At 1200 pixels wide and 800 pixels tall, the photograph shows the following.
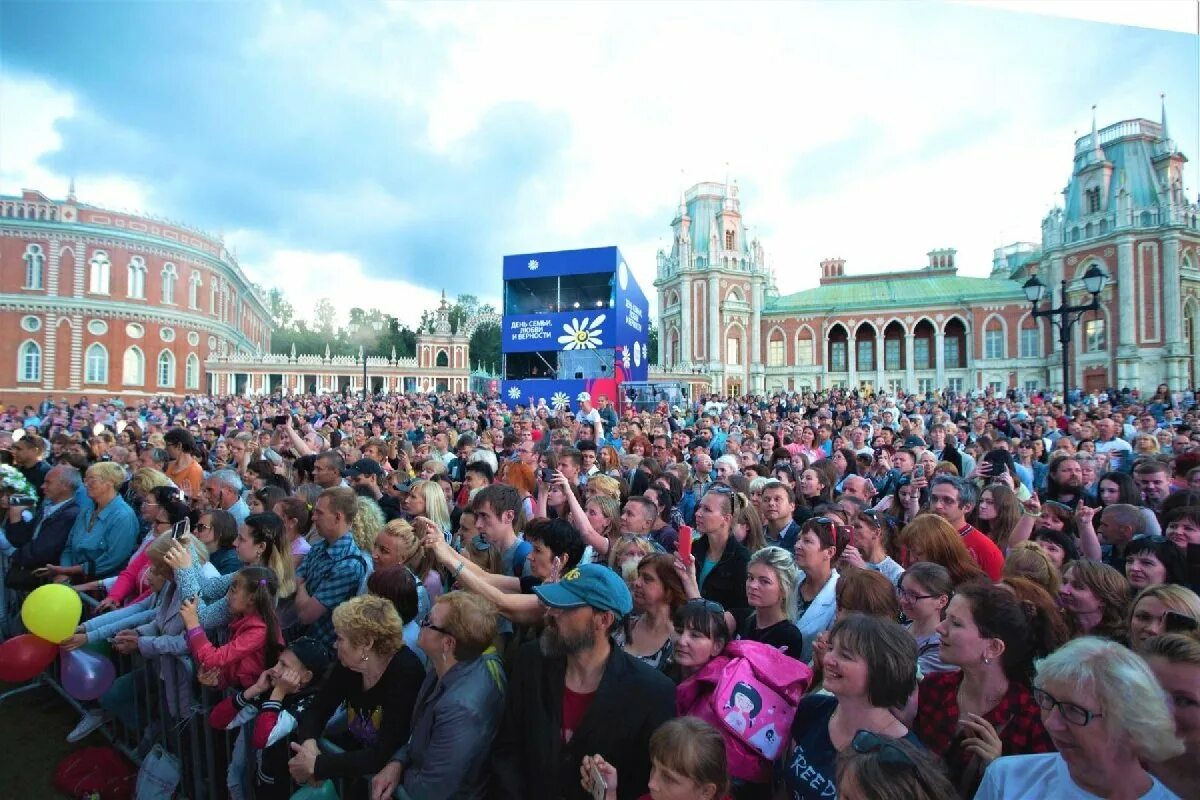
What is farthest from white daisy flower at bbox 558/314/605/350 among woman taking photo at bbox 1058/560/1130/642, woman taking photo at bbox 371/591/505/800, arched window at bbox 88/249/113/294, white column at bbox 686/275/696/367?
arched window at bbox 88/249/113/294

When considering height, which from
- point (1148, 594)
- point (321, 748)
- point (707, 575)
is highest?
point (1148, 594)

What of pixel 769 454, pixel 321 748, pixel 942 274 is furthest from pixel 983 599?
pixel 942 274

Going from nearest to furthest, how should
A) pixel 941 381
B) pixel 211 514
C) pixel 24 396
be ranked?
pixel 211 514 < pixel 24 396 < pixel 941 381

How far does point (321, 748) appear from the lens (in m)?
2.93

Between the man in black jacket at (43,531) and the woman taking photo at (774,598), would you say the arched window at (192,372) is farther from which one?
the woman taking photo at (774,598)

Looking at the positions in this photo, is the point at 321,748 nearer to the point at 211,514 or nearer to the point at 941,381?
the point at 211,514

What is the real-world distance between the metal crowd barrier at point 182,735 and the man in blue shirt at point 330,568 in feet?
1.75

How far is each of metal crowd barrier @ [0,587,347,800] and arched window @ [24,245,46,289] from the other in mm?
51189

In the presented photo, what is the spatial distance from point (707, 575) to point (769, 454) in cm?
568

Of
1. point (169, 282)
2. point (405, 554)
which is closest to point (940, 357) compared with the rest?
point (405, 554)

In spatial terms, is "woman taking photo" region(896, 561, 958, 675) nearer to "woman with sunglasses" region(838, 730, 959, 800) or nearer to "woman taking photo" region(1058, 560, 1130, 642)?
"woman taking photo" region(1058, 560, 1130, 642)

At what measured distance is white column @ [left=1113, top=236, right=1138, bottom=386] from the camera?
40.2 metres

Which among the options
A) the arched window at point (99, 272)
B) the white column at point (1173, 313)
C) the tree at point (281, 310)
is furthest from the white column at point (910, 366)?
the tree at point (281, 310)

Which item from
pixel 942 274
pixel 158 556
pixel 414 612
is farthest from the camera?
pixel 942 274
